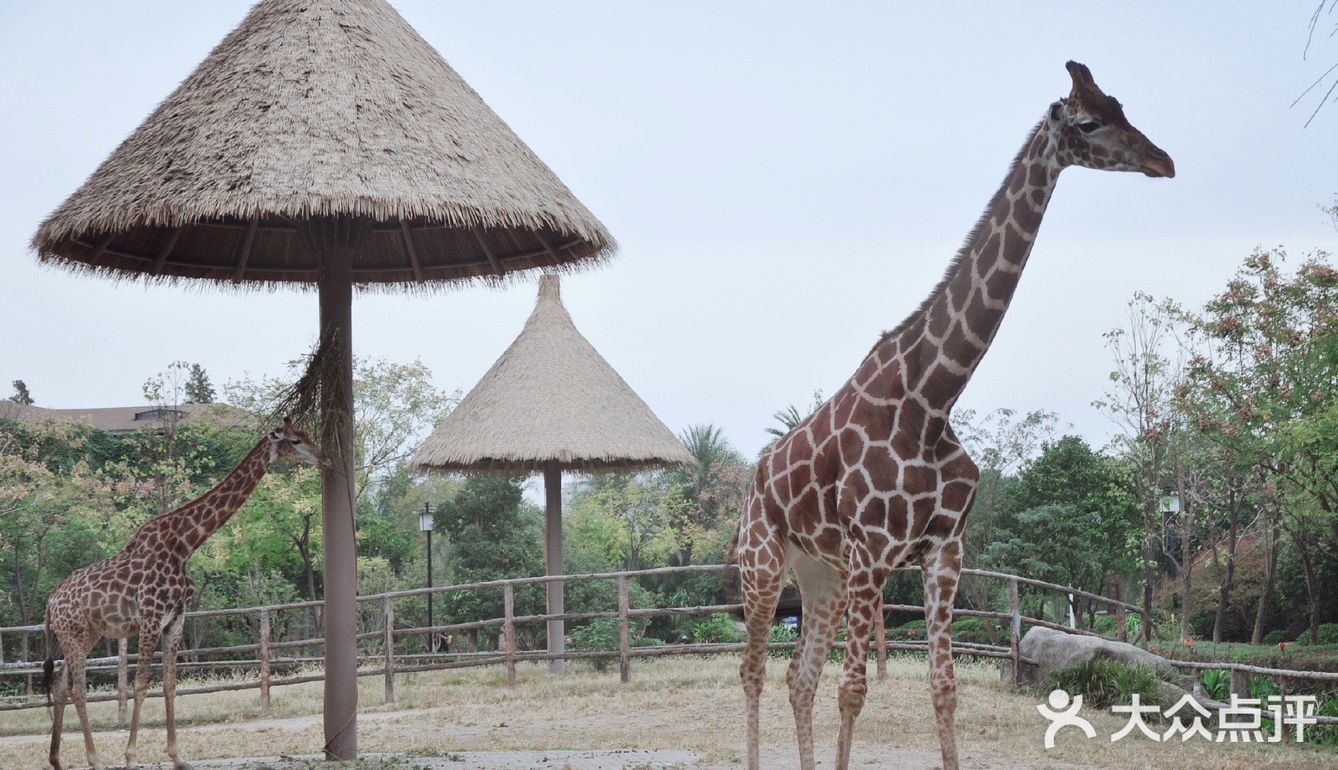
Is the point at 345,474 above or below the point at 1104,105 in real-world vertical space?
below

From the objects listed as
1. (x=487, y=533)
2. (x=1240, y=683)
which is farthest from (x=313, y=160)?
(x=487, y=533)

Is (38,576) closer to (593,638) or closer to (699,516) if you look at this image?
(593,638)

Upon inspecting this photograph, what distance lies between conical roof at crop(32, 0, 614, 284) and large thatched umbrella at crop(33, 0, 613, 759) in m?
0.01

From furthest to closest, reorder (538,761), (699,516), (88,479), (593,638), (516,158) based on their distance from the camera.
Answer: (699,516) → (88,479) → (593,638) → (516,158) → (538,761)

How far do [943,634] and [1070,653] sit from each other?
5312 mm

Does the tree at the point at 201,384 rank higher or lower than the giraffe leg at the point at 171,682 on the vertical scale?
higher

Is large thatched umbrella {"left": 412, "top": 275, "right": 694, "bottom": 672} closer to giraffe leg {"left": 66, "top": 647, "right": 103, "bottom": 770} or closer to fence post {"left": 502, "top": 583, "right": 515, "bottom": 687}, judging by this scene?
fence post {"left": 502, "top": 583, "right": 515, "bottom": 687}

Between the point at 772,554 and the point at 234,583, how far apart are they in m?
19.1

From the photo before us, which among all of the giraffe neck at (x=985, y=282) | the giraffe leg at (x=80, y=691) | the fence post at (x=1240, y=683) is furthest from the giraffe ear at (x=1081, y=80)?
the giraffe leg at (x=80, y=691)

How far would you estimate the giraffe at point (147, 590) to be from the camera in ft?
22.8

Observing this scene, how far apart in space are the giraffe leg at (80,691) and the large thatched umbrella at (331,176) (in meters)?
1.35

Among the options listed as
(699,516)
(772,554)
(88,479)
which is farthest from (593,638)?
(699,516)

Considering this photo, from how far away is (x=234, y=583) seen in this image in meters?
22.5

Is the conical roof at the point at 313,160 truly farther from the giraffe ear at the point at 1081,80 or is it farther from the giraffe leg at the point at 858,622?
the giraffe ear at the point at 1081,80
